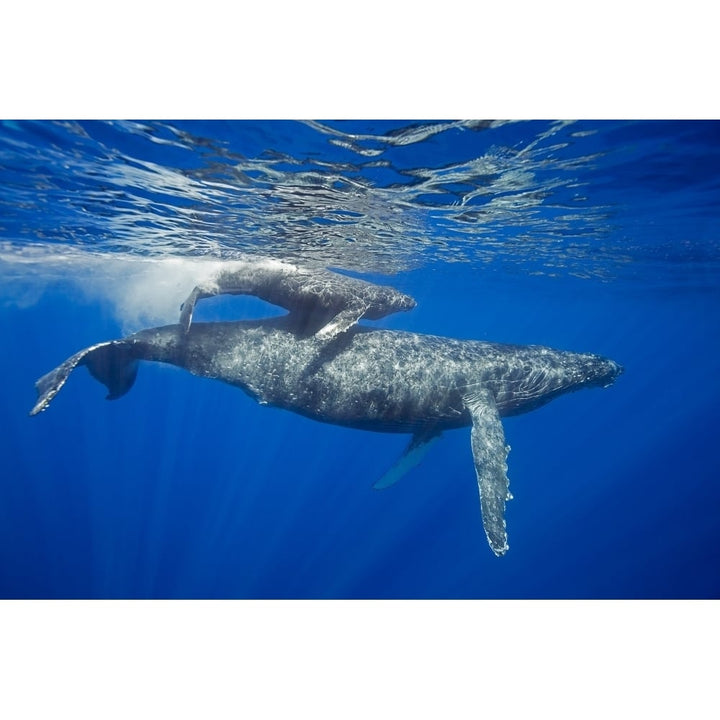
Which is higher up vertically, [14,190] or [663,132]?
[663,132]

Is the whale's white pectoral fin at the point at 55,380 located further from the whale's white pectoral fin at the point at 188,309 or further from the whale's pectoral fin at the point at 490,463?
the whale's pectoral fin at the point at 490,463

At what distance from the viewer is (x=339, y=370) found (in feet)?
32.7

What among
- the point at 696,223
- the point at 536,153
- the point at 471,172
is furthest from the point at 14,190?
the point at 696,223

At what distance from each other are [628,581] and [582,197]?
27.4 meters

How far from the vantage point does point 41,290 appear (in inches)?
1677

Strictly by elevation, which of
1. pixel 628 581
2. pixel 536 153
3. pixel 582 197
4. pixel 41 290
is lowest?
pixel 628 581

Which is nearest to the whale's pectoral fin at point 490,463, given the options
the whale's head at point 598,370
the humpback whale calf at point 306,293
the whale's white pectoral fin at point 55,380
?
the whale's head at point 598,370

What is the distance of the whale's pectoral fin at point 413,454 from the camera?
12.0 metres

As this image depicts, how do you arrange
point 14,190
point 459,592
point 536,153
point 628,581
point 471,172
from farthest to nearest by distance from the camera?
point 628,581 < point 459,592 < point 14,190 < point 471,172 < point 536,153

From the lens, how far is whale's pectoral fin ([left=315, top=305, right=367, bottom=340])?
965cm

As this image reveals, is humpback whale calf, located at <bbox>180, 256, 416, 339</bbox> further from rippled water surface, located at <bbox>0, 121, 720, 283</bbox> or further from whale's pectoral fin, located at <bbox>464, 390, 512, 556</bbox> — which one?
whale's pectoral fin, located at <bbox>464, 390, 512, 556</bbox>

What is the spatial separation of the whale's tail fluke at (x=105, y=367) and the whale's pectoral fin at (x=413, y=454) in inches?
282

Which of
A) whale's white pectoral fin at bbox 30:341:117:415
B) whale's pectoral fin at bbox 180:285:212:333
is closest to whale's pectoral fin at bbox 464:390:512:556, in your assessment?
whale's pectoral fin at bbox 180:285:212:333

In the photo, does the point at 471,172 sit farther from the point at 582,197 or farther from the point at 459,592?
the point at 459,592
